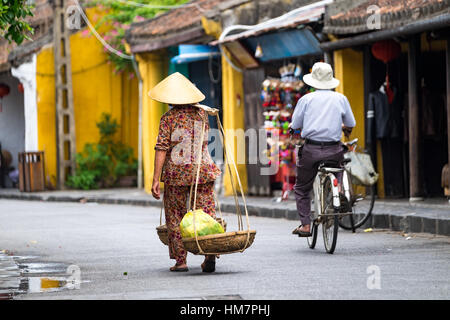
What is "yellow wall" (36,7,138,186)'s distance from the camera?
2670cm

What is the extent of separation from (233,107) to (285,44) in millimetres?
2498

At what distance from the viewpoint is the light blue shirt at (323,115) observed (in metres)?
10.7

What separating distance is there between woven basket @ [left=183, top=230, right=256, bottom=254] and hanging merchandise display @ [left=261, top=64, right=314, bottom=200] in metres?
9.47

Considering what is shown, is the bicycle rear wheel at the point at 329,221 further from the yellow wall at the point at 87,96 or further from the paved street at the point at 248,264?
the yellow wall at the point at 87,96

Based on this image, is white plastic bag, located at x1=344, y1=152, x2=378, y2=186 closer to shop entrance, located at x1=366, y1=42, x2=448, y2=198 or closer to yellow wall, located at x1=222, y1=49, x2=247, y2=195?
shop entrance, located at x1=366, y1=42, x2=448, y2=198

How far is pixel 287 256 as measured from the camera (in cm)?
1012

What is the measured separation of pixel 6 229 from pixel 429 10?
735 centimetres

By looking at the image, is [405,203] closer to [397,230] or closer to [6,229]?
[397,230]

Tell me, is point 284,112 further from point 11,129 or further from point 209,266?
point 11,129

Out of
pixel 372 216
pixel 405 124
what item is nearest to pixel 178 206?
pixel 372 216

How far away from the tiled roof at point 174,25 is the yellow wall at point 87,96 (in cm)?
292

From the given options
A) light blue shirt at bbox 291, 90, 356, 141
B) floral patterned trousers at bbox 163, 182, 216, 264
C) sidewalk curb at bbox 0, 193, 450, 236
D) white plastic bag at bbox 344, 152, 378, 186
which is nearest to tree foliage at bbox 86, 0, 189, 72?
sidewalk curb at bbox 0, 193, 450, 236

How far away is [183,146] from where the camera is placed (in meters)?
9.09
